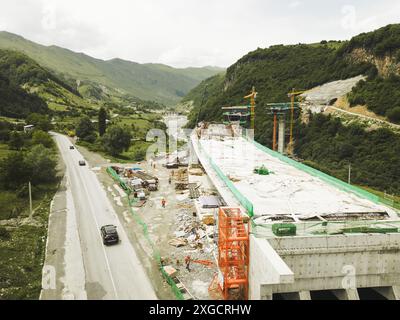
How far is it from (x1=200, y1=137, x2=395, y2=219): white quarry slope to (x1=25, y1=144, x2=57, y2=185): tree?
2303 centimetres

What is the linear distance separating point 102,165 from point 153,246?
Result: 115 feet

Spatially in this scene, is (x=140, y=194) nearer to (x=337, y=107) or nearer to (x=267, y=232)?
(x=267, y=232)

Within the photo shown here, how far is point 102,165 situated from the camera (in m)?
57.5

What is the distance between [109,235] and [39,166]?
2279 cm

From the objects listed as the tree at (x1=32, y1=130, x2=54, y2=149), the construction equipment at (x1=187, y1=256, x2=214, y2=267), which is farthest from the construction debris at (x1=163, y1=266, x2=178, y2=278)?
the tree at (x1=32, y1=130, x2=54, y2=149)

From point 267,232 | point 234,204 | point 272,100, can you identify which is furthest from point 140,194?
point 272,100

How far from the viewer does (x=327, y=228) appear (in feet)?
64.7

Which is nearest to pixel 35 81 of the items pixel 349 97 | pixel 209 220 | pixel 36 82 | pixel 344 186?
pixel 36 82

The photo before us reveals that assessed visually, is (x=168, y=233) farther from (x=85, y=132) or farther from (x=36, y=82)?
(x=36, y=82)

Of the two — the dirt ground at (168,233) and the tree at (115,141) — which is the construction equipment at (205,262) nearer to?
the dirt ground at (168,233)

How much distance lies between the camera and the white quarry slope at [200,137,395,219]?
23859 mm

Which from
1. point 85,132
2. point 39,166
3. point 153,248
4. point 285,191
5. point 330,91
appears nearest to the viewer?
point 153,248

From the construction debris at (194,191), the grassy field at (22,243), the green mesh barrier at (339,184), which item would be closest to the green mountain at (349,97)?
the green mesh barrier at (339,184)

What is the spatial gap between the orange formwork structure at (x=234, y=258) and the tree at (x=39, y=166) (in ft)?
105
